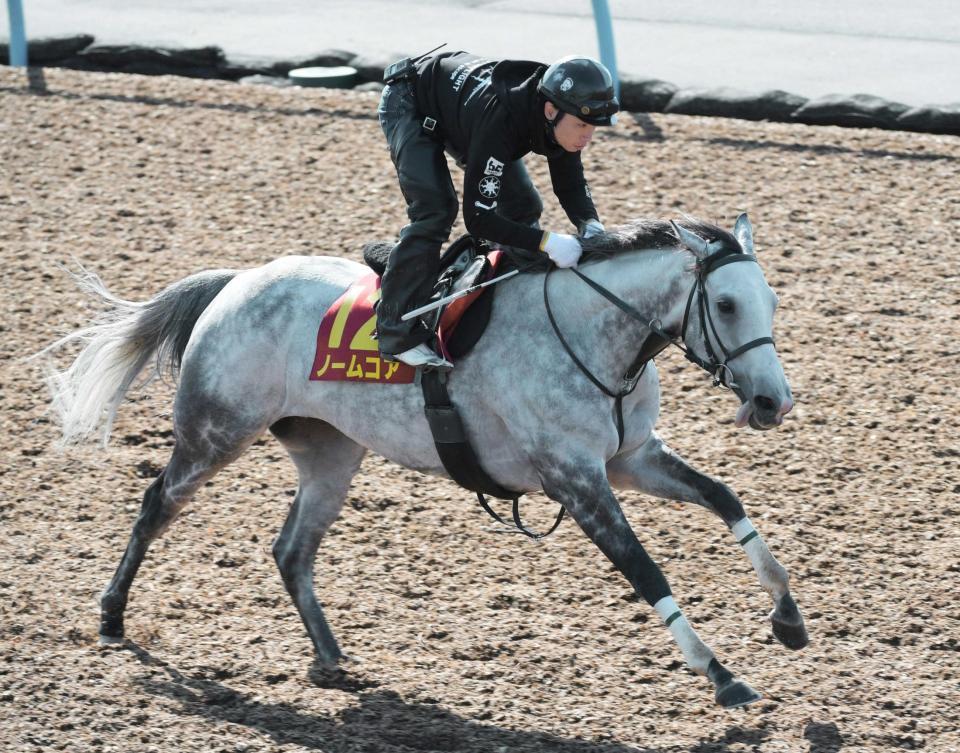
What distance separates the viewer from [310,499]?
5.86 metres

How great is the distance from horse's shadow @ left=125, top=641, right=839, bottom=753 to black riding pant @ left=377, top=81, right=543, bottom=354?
1.30m

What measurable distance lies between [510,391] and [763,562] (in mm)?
1103

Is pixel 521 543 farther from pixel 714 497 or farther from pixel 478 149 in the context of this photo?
pixel 478 149

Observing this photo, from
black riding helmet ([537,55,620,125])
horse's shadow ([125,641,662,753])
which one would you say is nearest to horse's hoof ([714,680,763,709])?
horse's shadow ([125,641,662,753])

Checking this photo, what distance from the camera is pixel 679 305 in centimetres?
492

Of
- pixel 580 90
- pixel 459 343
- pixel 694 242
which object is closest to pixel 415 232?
pixel 459 343

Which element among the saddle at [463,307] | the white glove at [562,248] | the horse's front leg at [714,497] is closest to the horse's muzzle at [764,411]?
the horse's front leg at [714,497]

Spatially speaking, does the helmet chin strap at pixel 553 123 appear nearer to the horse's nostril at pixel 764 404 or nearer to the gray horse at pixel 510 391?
the gray horse at pixel 510 391

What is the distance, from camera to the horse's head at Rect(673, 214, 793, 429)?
466 cm

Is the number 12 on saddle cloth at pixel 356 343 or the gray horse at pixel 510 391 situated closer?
the gray horse at pixel 510 391

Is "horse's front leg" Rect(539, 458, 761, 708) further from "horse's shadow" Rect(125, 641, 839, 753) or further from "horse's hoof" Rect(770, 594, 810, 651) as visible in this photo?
"horse's hoof" Rect(770, 594, 810, 651)

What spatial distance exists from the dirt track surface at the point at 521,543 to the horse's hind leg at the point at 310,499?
19cm

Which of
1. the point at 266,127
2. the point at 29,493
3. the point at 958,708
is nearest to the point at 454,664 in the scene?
the point at 958,708

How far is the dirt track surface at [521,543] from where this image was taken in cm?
517
